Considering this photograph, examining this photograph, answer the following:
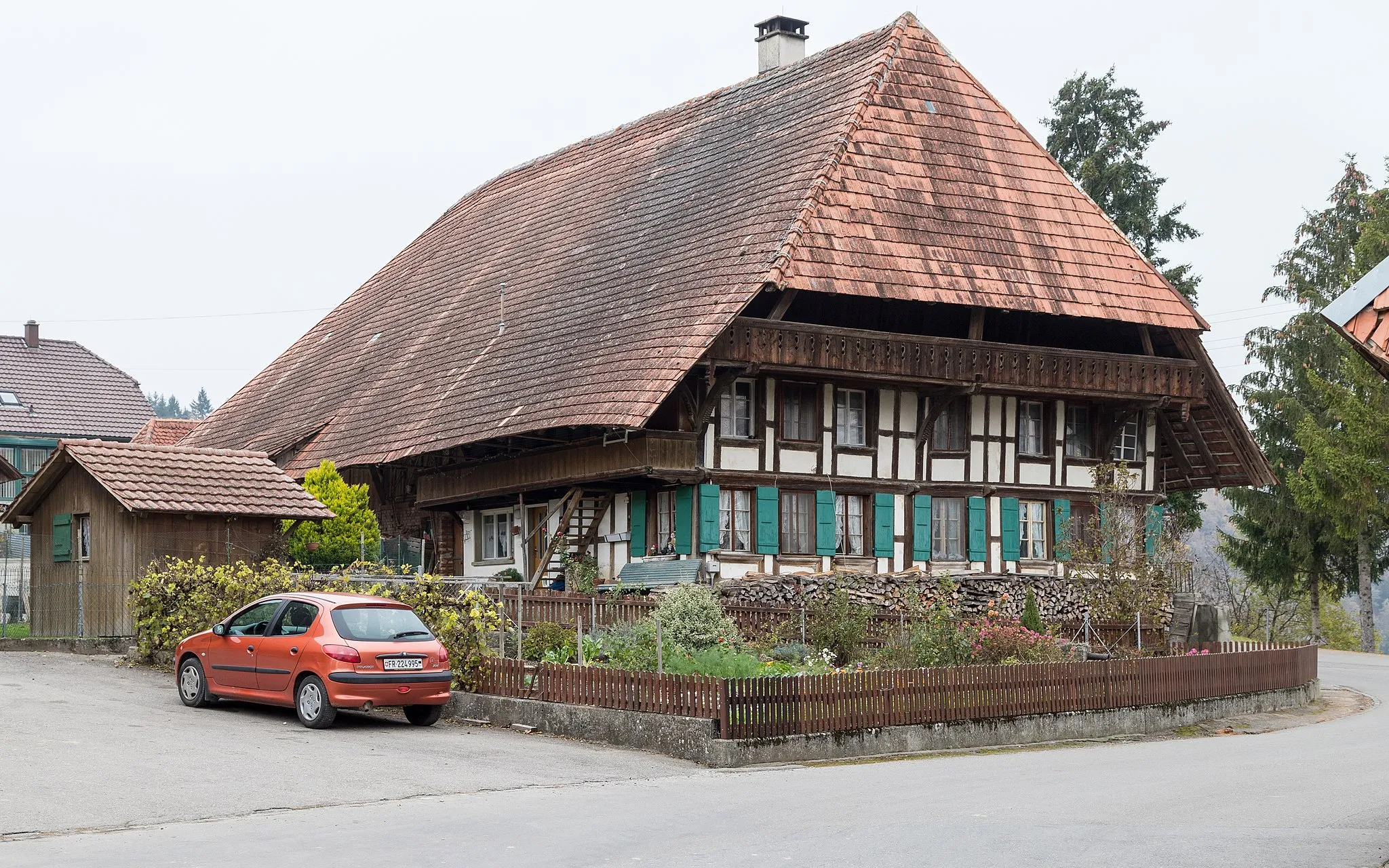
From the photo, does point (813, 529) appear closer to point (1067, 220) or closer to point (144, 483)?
point (1067, 220)

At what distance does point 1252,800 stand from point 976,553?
17578 millimetres

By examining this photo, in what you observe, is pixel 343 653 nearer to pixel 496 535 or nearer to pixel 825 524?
pixel 825 524

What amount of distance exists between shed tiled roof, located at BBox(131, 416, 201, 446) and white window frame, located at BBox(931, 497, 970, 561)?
2656 centimetres

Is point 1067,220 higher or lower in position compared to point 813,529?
higher

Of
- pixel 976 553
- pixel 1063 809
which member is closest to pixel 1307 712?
pixel 976 553

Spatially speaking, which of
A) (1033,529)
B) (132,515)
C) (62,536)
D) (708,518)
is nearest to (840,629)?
(708,518)

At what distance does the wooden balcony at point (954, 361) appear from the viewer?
2795cm

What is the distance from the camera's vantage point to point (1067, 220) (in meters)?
32.3

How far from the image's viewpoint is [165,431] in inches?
2030

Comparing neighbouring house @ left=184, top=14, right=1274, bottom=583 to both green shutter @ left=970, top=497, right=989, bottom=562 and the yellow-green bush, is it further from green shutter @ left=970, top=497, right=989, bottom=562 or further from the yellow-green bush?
the yellow-green bush

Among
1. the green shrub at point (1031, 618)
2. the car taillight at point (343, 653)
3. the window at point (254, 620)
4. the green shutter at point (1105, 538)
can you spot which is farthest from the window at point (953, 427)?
the car taillight at point (343, 653)

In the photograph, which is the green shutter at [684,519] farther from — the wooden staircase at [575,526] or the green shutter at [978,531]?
the green shutter at [978,531]

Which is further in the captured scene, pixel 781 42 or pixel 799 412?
pixel 781 42

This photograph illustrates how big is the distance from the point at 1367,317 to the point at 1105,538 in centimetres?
2232
